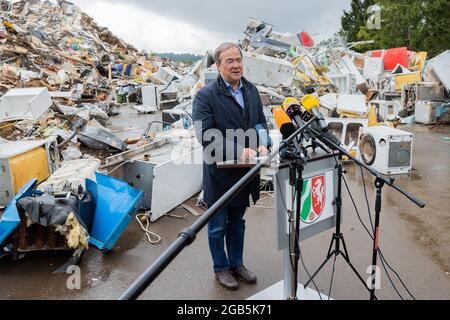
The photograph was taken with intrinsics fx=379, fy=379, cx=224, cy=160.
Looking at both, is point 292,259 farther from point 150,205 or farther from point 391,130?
point 391,130

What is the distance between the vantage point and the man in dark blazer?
2.55 metres

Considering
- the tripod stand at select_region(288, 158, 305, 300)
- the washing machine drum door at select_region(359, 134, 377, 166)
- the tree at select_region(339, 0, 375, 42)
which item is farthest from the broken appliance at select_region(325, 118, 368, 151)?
the tree at select_region(339, 0, 375, 42)

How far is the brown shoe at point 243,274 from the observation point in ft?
9.84

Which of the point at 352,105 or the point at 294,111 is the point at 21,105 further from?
the point at 294,111

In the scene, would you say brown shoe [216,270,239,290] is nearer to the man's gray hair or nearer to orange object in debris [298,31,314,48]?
the man's gray hair

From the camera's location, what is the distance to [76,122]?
7.79m

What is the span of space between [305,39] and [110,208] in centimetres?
1676

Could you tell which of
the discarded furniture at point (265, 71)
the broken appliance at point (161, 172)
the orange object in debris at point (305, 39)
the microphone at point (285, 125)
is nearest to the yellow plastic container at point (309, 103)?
the microphone at point (285, 125)

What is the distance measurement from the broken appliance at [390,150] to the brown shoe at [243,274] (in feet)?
12.1

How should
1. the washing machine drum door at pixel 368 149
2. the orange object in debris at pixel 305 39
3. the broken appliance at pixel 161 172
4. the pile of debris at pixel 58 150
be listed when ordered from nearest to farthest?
the pile of debris at pixel 58 150 < the broken appliance at pixel 161 172 < the washing machine drum door at pixel 368 149 < the orange object in debris at pixel 305 39

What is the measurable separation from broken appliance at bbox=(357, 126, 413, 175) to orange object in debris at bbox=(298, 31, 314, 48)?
13.0 m

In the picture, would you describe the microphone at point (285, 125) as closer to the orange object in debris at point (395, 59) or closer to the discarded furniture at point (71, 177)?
the discarded furniture at point (71, 177)
